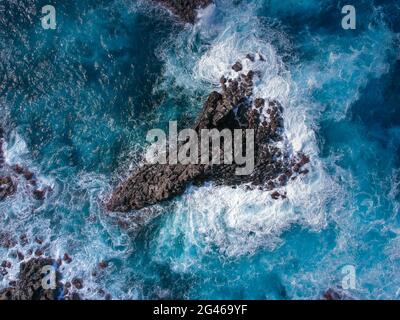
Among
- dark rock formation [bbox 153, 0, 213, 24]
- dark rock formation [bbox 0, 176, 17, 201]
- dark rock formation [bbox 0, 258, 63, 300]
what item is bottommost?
dark rock formation [bbox 0, 258, 63, 300]

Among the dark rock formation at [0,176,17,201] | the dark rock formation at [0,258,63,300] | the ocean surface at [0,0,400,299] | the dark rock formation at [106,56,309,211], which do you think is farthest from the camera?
the dark rock formation at [0,176,17,201]

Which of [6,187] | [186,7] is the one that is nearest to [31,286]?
[6,187]

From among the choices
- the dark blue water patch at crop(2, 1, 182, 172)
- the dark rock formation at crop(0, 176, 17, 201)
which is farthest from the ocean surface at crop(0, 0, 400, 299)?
the dark rock formation at crop(0, 176, 17, 201)

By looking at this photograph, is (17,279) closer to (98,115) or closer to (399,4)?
(98,115)

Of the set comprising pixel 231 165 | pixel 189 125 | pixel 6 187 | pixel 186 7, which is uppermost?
pixel 186 7

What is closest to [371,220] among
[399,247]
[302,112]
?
[399,247]

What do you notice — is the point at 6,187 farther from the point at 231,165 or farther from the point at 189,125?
the point at 231,165

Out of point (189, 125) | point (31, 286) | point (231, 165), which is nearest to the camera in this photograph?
point (31, 286)

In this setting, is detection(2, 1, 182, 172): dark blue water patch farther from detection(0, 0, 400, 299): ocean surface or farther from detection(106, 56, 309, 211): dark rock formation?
detection(106, 56, 309, 211): dark rock formation
